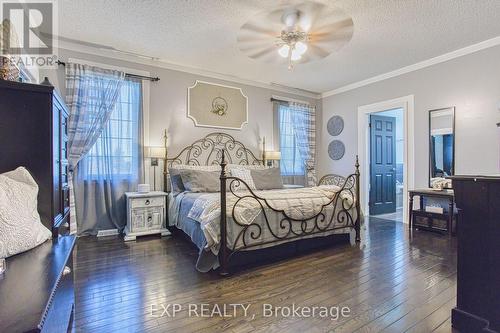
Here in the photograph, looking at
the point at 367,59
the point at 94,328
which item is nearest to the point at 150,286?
the point at 94,328

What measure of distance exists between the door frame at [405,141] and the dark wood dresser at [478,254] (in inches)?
126

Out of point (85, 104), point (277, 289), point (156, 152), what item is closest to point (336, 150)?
point (156, 152)

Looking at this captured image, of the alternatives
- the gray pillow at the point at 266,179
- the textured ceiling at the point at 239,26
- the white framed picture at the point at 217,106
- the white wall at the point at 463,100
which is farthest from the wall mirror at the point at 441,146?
the white framed picture at the point at 217,106

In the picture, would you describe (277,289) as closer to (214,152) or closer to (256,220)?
(256,220)

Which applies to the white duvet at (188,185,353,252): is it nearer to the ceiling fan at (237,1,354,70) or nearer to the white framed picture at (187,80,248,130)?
the ceiling fan at (237,1,354,70)

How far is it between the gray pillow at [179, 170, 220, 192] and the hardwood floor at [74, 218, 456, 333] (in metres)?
0.79

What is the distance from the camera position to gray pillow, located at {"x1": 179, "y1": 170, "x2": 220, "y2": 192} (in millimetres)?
3637

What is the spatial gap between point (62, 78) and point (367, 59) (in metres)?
4.49

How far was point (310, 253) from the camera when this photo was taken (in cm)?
306

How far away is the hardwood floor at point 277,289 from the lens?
1.71 m

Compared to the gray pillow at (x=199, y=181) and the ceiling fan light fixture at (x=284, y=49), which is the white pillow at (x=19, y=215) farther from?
the ceiling fan light fixture at (x=284, y=49)

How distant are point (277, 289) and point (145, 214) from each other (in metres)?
2.33

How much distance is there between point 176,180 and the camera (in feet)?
12.9

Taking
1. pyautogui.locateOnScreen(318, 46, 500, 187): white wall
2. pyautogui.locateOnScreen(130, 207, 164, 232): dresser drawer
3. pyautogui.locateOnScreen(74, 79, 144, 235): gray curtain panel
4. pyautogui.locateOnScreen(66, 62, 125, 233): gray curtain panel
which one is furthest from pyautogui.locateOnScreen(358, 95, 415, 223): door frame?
pyautogui.locateOnScreen(66, 62, 125, 233): gray curtain panel
